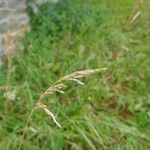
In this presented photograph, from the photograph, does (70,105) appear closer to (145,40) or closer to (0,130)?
(0,130)

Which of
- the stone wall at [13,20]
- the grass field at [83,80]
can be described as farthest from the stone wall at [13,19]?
the grass field at [83,80]

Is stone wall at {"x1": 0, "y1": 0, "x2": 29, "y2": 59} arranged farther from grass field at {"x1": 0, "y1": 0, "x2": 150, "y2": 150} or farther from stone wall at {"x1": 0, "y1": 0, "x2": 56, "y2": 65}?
grass field at {"x1": 0, "y1": 0, "x2": 150, "y2": 150}

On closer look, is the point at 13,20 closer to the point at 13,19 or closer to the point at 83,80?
the point at 13,19

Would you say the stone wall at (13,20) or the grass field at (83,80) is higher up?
the stone wall at (13,20)

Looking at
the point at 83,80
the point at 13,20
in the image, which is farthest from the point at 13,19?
the point at 83,80

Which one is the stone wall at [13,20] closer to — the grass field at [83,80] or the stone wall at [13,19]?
the stone wall at [13,19]

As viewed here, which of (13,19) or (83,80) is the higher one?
(13,19)
